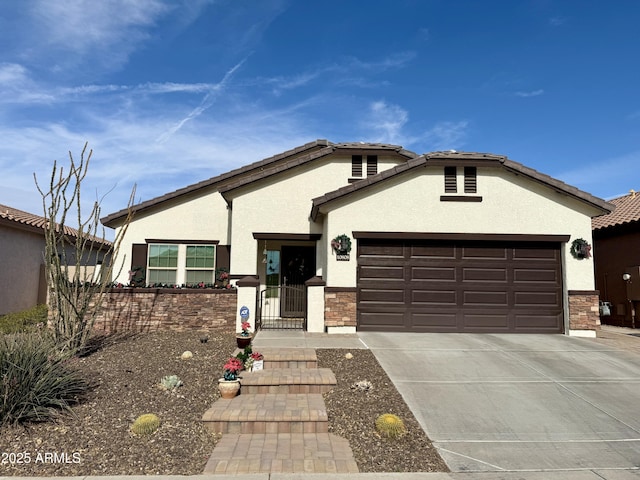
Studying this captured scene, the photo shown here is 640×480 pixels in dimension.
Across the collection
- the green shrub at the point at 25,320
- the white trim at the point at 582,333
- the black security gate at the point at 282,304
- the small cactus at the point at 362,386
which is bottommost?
the small cactus at the point at 362,386

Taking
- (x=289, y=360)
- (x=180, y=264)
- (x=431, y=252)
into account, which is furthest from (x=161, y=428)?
(x=180, y=264)

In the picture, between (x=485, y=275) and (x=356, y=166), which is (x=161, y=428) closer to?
(x=485, y=275)

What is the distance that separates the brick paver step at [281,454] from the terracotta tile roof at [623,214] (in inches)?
607

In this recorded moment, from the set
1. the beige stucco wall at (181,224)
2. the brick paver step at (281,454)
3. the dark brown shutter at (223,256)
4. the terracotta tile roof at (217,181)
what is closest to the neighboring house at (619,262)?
the terracotta tile roof at (217,181)

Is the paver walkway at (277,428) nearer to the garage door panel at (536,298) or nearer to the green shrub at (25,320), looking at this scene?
the garage door panel at (536,298)

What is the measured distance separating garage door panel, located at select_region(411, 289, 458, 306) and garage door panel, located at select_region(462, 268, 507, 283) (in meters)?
0.68

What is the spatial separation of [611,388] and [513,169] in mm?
6671

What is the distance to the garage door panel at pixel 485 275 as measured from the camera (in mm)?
12258

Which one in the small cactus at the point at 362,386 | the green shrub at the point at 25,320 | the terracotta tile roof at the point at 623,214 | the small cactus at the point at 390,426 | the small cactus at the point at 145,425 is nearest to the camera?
the small cactus at the point at 145,425

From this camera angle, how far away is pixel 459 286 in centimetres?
1218

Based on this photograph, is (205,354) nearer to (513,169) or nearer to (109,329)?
(109,329)

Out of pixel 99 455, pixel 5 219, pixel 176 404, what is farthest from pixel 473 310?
pixel 5 219

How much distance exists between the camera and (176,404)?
6.47 m

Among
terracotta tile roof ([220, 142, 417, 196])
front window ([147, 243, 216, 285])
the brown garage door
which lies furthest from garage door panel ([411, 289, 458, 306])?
front window ([147, 243, 216, 285])
